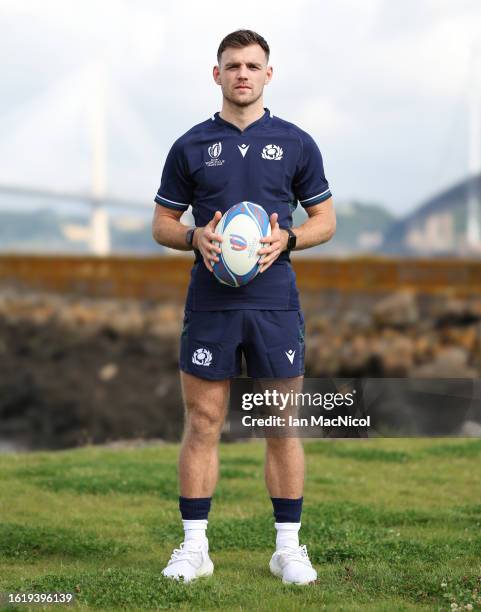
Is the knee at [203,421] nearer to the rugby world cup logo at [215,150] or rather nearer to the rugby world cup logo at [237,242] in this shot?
the rugby world cup logo at [237,242]

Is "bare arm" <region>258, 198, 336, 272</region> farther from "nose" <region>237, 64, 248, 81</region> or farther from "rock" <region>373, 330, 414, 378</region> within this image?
"rock" <region>373, 330, 414, 378</region>

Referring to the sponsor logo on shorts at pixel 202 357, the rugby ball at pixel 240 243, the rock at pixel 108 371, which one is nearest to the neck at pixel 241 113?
the rugby ball at pixel 240 243

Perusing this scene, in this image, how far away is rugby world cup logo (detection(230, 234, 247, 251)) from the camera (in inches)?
209

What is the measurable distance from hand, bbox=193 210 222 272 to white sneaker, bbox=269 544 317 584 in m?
1.52

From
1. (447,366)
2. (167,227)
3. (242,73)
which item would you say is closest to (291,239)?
(167,227)

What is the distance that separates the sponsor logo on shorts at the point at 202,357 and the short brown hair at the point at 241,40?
1.47m

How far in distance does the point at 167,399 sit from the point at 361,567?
15414 millimetres

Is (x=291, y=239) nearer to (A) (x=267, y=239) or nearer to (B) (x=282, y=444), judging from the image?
(A) (x=267, y=239)

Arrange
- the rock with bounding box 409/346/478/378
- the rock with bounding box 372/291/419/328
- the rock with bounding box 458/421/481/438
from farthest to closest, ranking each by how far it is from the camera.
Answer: the rock with bounding box 372/291/419/328 < the rock with bounding box 409/346/478/378 < the rock with bounding box 458/421/481/438

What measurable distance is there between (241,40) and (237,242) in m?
1.01

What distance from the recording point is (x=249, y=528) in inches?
278

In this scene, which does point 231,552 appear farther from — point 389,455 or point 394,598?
point 389,455

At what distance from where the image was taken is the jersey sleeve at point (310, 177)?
18.5ft

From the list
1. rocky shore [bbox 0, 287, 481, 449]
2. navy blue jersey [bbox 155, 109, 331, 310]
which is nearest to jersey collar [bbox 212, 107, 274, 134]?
navy blue jersey [bbox 155, 109, 331, 310]
